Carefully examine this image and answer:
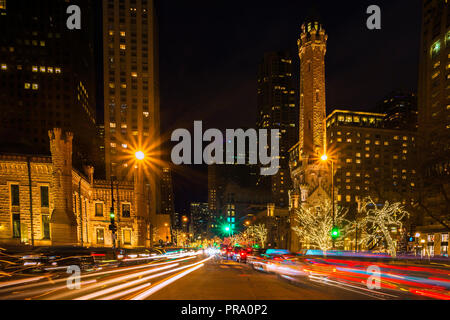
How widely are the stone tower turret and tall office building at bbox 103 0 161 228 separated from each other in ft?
222

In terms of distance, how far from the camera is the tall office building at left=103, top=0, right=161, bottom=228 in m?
108

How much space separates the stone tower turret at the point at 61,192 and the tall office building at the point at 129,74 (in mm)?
67668

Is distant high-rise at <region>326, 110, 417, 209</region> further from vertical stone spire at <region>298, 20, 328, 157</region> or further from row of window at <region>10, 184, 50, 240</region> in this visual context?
row of window at <region>10, 184, 50, 240</region>

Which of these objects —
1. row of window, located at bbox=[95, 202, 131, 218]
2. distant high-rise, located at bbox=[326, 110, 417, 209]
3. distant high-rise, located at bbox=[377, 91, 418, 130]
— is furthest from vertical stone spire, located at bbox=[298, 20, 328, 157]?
distant high-rise, located at bbox=[377, 91, 418, 130]

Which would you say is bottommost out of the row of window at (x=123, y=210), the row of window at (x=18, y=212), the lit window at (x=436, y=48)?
the row of window at (x=123, y=210)

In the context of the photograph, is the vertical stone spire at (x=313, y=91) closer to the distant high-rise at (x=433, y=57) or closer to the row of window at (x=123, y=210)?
the distant high-rise at (x=433, y=57)

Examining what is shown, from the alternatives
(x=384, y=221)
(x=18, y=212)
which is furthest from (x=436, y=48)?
(x=18, y=212)

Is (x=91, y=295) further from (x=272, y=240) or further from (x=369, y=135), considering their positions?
(x=369, y=135)

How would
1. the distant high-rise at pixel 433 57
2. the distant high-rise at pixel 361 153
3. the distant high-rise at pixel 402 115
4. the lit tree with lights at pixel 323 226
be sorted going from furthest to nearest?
the distant high-rise at pixel 402 115
the distant high-rise at pixel 361 153
the distant high-rise at pixel 433 57
the lit tree with lights at pixel 323 226

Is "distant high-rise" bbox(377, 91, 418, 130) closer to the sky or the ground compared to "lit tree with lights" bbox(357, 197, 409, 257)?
closer to the sky

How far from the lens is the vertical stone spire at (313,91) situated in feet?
256

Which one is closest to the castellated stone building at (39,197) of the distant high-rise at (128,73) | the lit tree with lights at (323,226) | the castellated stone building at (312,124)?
the lit tree with lights at (323,226)

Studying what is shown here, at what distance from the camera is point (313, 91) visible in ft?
256

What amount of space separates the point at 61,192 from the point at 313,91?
60086 mm
